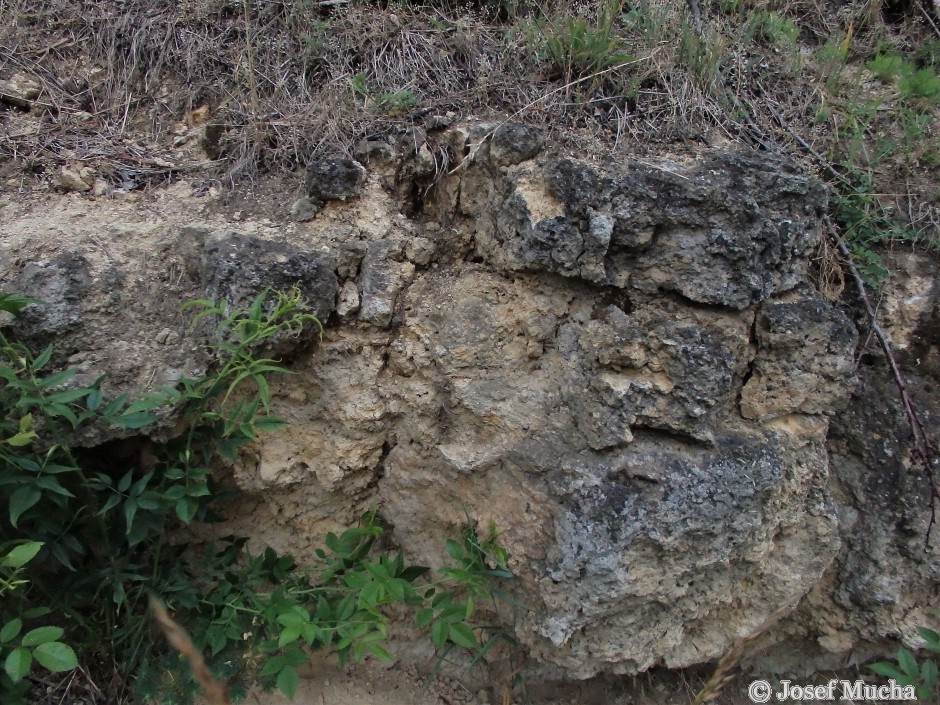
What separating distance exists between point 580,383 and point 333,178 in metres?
1.11

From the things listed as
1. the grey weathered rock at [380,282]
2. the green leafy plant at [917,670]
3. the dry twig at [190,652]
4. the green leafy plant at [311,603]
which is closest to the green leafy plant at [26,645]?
the green leafy plant at [311,603]

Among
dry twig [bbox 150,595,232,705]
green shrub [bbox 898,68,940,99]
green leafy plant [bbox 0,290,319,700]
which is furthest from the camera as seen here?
green shrub [bbox 898,68,940,99]

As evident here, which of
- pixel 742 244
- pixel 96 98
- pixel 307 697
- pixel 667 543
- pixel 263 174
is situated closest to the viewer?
pixel 667 543

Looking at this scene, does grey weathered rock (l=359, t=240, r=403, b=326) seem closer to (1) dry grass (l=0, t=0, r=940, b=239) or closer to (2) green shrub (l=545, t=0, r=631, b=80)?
(1) dry grass (l=0, t=0, r=940, b=239)

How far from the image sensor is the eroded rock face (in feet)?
7.06

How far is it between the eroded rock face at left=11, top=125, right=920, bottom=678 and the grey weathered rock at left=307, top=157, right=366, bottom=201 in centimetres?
5

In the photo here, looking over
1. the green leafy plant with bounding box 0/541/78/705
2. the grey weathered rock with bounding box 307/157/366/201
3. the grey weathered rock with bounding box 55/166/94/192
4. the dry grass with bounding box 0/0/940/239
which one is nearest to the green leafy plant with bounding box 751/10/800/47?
the dry grass with bounding box 0/0/940/239

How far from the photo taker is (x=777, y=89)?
2.88 metres

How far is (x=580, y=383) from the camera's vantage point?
7.30 feet

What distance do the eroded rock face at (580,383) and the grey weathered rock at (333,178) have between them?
0.05 meters

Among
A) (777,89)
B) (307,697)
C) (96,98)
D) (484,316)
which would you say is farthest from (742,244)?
(96,98)

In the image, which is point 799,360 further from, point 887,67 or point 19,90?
point 19,90

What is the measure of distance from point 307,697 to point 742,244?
215cm

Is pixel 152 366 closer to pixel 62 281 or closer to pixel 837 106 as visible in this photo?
pixel 62 281
